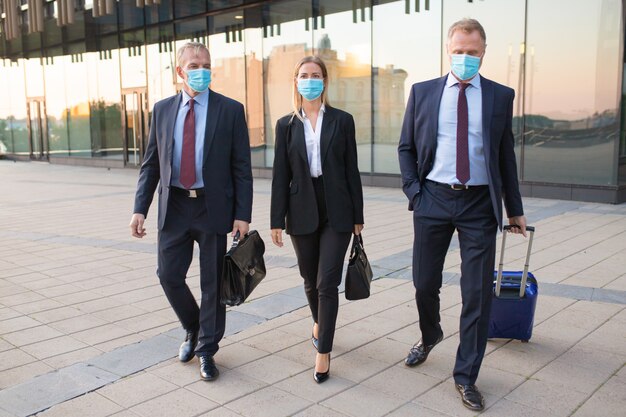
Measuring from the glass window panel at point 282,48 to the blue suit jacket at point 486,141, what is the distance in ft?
38.6

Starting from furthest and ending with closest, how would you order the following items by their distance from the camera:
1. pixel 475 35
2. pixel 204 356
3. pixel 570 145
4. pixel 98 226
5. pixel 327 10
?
pixel 327 10, pixel 570 145, pixel 98 226, pixel 204 356, pixel 475 35

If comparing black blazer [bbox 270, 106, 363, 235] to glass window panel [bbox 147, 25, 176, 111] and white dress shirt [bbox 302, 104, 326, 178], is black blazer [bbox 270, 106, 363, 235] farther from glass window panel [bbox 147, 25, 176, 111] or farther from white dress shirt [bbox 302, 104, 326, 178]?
glass window panel [bbox 147, 25, 176, 111]

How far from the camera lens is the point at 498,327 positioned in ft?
12.7

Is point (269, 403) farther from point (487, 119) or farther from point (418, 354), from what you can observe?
point (487, 119)

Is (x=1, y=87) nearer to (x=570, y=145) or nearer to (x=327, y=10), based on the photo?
(x=327, y=10)

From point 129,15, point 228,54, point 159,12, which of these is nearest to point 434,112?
point 228,54

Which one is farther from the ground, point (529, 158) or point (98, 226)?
point (529, 158)

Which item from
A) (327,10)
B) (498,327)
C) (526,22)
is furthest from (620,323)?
(327,10)

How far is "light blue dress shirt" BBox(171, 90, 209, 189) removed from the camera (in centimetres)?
351

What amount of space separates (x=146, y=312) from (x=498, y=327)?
8.49 ft

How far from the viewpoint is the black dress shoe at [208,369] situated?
3426 mm

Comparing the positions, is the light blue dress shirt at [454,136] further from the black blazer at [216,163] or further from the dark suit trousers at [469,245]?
the black blazer at [216,163]

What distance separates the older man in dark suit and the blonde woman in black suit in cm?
25

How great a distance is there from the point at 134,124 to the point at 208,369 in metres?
18.3
